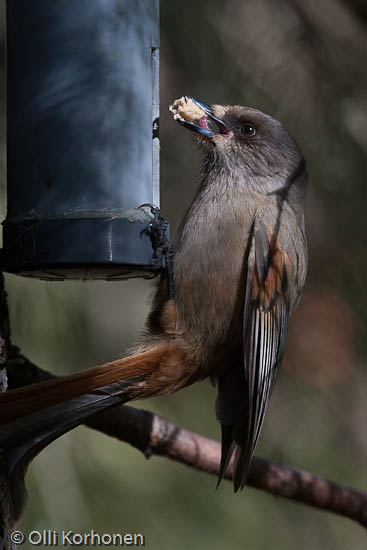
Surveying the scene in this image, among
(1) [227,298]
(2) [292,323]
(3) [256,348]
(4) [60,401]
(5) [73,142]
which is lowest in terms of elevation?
(2) [292,323]

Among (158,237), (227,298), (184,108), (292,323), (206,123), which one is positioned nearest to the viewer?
(158,237)

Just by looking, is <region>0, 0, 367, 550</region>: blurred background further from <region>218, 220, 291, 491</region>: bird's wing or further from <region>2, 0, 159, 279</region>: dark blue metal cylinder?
<region>2, 0, 159, 279</region>: dark blue metal cylinder

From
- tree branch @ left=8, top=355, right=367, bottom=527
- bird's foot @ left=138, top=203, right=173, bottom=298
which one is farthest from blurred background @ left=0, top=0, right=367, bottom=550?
bird's foot @ left=138, top=203, right=173, bottom=298

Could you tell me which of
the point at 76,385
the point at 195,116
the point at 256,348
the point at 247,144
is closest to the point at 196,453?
the point at 256,348

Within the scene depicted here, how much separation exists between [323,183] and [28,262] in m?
2.52

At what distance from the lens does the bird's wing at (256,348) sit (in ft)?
13.0

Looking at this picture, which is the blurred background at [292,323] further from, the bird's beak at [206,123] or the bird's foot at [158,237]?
the bird's foot at [158,237]

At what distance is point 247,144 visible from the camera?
453 cm

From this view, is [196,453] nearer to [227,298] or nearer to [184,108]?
[227,298]

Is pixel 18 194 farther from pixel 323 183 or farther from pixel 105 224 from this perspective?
pixel 323 183

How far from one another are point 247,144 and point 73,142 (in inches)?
43.4

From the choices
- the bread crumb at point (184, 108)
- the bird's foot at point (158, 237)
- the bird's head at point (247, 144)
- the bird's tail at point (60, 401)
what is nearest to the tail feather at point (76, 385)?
the bird's tail at point (60, 401)

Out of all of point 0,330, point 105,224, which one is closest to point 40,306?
point 0,330

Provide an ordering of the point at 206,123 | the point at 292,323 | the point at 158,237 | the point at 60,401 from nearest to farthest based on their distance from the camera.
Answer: the point at 60,401 < the point at 158,237 < the point at 206,123 < the point at 292,323
